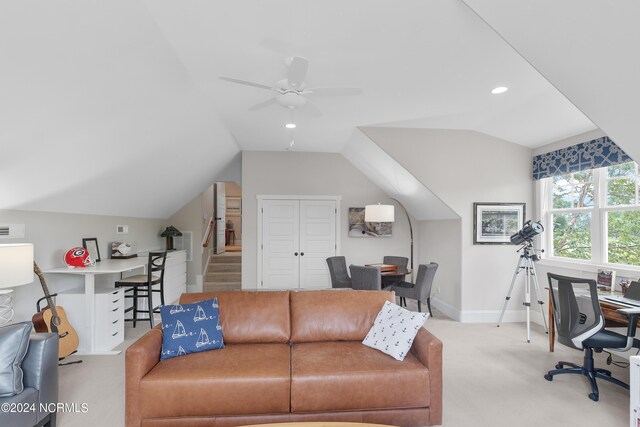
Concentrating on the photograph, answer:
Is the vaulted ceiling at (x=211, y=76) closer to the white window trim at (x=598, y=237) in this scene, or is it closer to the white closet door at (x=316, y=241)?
the white window trim at (x=598, y=237)

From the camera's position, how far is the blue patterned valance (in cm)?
371

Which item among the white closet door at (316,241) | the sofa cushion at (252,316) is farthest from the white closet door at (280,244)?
the sofa cushion at (252,316)

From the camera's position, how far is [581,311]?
3049mm

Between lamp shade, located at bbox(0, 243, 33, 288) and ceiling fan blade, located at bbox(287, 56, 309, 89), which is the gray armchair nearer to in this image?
lamp shade, located at bbox(0, 243, 33, 288)

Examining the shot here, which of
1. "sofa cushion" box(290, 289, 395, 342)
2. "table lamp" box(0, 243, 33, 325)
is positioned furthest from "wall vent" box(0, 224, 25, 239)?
"sofa cushion" box(290, 289, 395, 342)

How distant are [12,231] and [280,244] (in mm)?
3790

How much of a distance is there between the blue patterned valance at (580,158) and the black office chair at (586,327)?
1.45 m

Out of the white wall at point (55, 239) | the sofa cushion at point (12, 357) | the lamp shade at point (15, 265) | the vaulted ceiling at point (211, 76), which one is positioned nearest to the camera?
the sofa cushion at point (12, 357)

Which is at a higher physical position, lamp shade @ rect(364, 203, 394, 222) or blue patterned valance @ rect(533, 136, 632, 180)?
blue patterned valance @ rect(533, 136, 632, 180)

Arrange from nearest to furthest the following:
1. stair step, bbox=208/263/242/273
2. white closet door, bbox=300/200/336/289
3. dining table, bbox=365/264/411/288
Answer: dining table, bbox=365/264/411/288, white closet door, bbox=300/200/336/289, stair step, bbox=208/263/242/273

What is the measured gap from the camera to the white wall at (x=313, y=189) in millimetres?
6293

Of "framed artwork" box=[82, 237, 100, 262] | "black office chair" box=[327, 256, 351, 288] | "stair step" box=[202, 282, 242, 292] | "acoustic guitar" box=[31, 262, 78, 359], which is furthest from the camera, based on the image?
"stair step" box=[202, 282, 242, 292]

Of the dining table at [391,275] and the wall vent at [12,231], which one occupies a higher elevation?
the wall vent at [12,231]

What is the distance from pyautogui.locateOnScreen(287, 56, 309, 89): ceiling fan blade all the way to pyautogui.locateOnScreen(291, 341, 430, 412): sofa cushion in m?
2.00
